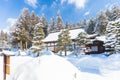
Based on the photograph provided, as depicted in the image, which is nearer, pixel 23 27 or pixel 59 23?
pixel 23 27

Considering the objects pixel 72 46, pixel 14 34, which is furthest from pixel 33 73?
pixel 14 34

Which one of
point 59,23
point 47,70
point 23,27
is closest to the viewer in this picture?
point 47,70

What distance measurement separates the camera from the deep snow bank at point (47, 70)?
5.27 m

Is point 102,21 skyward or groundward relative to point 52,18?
groundward

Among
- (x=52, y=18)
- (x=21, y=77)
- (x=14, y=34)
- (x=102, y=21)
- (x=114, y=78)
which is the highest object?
(x=52, y=18)

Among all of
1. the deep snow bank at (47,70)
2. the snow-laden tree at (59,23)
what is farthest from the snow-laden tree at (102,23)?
the deep snow bank at (47,70)

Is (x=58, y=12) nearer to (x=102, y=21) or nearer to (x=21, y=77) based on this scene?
(x=102, y=21)

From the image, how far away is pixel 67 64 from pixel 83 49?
29621mm

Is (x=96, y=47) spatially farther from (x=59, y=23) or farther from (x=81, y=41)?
(x=59, y=23)

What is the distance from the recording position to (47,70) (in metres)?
5.39

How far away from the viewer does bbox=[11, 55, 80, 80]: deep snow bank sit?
5266 millimetres

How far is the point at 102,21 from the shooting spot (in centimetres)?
4912

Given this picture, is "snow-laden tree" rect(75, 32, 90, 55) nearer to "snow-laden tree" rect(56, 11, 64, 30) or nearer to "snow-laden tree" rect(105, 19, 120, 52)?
"snow-laden tree" rect(105, 19, 120, 52)

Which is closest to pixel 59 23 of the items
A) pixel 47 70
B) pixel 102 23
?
pixel 102 23
